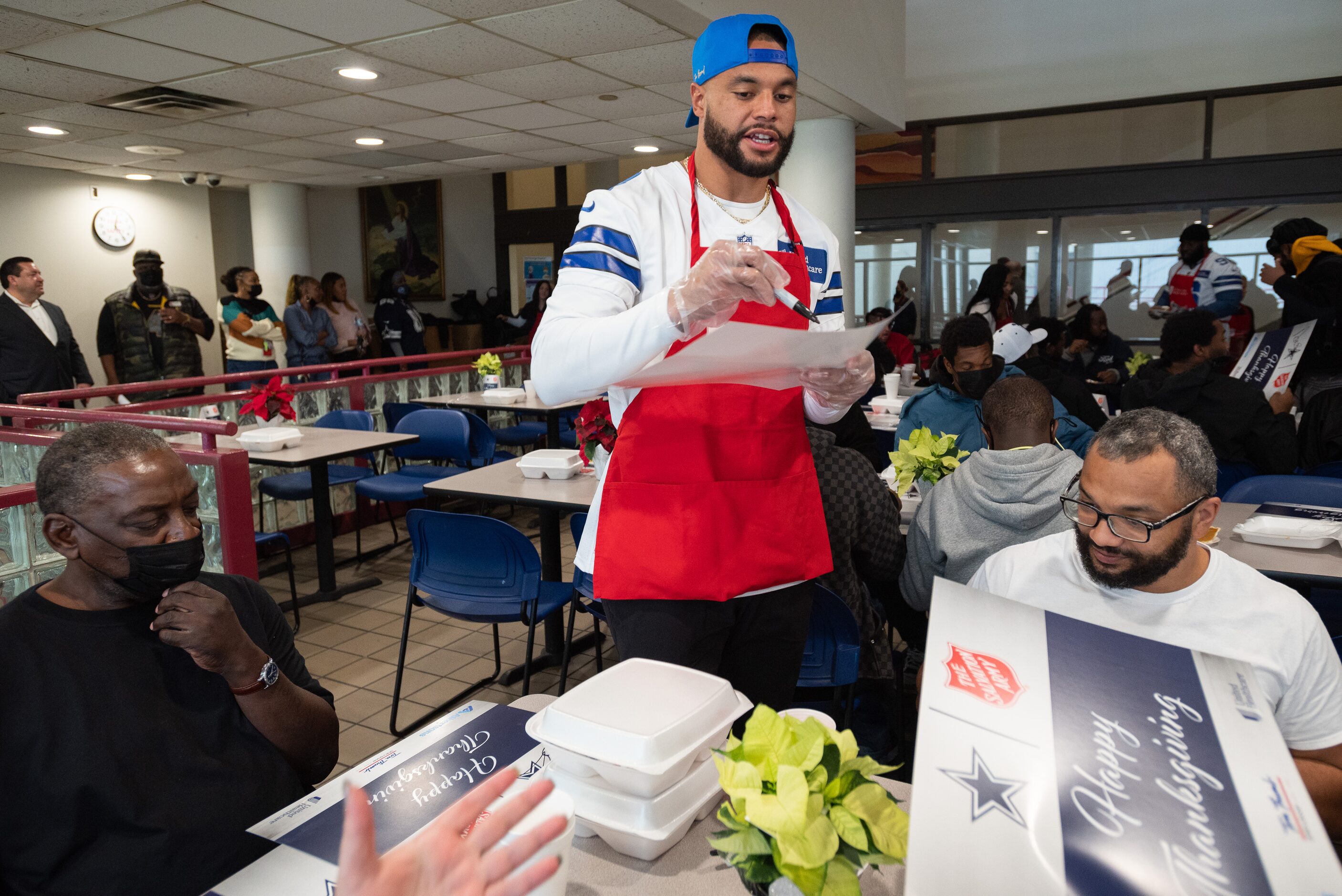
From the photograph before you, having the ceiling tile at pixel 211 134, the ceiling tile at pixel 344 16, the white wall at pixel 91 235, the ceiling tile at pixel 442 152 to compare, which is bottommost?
the white wall at pixel 91 235

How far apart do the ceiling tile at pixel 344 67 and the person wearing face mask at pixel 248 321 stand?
7.19ft

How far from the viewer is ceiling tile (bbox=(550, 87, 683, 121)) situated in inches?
239

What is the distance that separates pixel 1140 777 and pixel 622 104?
6.34 metres

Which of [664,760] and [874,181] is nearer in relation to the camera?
[664,760]

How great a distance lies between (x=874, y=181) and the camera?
9609 millimetres

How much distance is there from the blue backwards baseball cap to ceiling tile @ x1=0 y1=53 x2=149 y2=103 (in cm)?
512

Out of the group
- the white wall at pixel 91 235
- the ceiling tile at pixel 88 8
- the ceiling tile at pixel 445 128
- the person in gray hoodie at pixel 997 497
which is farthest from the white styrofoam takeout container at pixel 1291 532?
the white wall at pixel 91 235

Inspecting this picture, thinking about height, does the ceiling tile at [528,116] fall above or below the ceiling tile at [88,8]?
above

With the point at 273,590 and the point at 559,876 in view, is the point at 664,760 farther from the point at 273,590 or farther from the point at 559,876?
the point at 273,590

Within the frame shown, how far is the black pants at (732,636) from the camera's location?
1.44m

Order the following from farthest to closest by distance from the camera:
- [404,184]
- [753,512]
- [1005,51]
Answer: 1. [404,184]
2. [1005,51]
3. [753,512]

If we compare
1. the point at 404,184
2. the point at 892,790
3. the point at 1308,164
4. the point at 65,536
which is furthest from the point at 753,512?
the point at 404,184

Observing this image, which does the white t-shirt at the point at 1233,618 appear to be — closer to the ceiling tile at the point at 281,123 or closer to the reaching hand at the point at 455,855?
the reaching hand at the point at 455,855

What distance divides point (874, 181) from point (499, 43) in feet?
18.9
